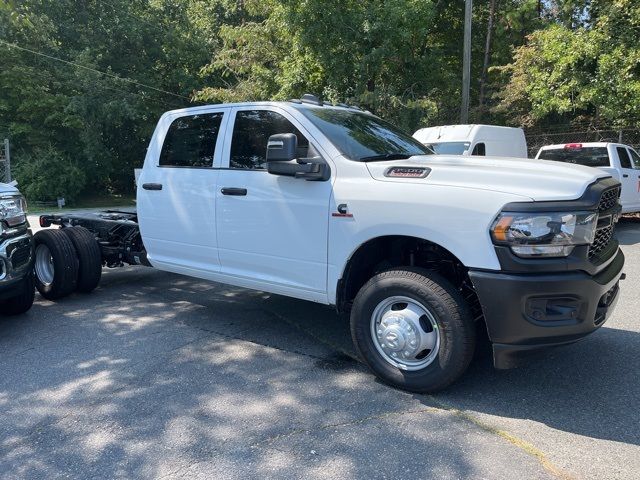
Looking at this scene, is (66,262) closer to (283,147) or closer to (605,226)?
(283,147)

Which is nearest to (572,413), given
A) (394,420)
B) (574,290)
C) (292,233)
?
(574,290)

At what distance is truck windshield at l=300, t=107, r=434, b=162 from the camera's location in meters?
4.23

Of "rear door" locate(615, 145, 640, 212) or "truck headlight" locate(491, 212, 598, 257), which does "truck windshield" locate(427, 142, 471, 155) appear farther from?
"truck headlight" locate(491, 212, 598, 257)

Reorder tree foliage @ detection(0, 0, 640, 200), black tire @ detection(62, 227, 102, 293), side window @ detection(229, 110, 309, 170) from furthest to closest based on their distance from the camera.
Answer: tree foliage @ detection(0, 0, 640, 200) → black tire @ detection(62, 227, 102, 293) → side window @ detection(229, 110, 309, 170)

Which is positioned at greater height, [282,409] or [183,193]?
[183,193]

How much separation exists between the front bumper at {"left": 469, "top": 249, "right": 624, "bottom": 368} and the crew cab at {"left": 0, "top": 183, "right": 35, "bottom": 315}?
13.2 feet

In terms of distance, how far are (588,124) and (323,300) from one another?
17.6 m

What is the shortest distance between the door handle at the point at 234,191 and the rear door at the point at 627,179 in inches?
370

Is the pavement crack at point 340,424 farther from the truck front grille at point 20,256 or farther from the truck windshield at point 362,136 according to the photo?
the truck front grille at point 20,256

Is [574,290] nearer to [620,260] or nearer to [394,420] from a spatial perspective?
[620,260]

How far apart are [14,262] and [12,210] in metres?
0.48

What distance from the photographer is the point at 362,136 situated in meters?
4.52

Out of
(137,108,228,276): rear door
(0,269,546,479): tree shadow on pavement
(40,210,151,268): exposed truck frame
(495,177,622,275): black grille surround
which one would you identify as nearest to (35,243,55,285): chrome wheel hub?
(40,210,151,268): exposed truck frame

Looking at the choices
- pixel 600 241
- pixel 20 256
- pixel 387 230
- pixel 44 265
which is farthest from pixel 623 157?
pixel 20 256
